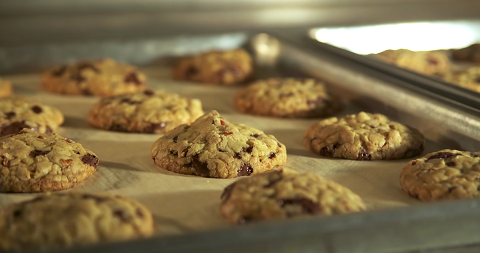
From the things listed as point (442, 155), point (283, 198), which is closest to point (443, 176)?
point (442, 155)

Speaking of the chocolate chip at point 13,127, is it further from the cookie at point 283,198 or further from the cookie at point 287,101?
the cookie at point 283,198

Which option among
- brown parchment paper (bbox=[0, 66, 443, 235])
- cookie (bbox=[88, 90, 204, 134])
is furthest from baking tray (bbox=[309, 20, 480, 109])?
cookie (bbox=[88, 90, 204, 134])

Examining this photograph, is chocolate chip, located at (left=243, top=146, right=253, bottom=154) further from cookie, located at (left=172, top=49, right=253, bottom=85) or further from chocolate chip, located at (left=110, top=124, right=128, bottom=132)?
cookie, located at (left=172, top=49, right=253, bottom=85)

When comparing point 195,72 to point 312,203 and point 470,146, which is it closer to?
point 470,146

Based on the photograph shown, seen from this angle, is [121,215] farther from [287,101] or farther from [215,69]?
[215,69]

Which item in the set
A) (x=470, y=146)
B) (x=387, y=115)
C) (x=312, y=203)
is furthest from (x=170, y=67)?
(x=312, y=203)

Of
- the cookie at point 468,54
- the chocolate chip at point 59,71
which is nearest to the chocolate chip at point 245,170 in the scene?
the chocolate chip at point 59,71
